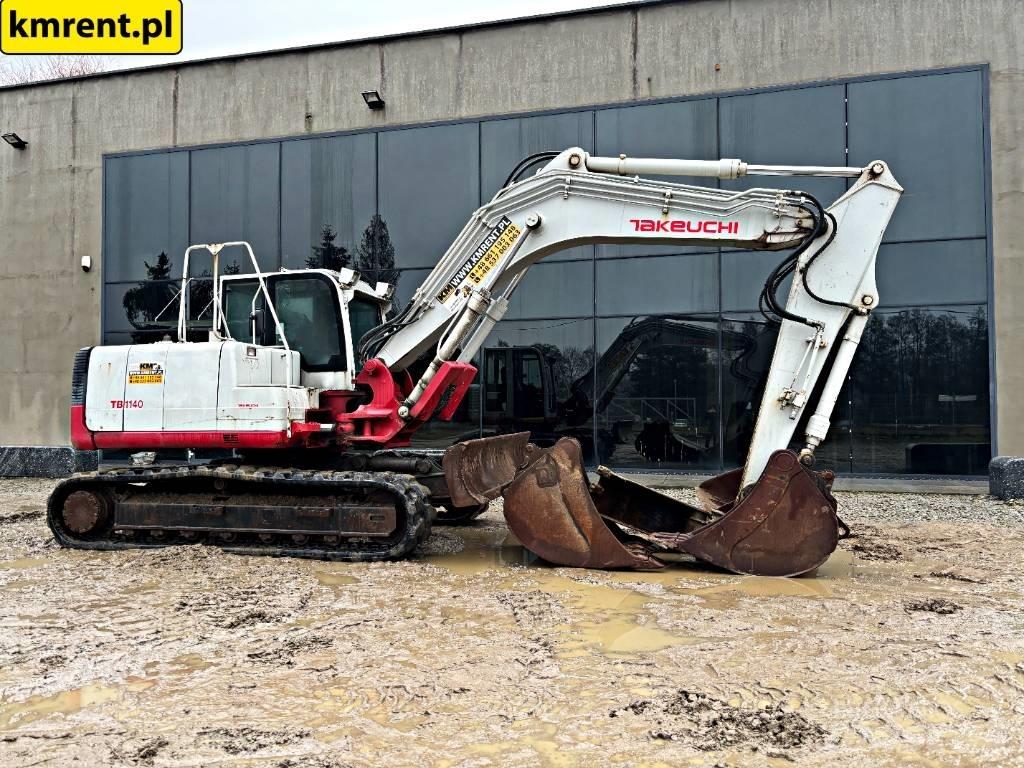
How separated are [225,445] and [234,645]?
312 centimetres

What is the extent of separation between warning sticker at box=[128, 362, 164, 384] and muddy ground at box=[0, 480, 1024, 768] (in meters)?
1.68

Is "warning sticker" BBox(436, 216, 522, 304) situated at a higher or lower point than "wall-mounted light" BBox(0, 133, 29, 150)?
lower

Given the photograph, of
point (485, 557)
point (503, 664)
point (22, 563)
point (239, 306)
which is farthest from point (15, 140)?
point (503, 664)

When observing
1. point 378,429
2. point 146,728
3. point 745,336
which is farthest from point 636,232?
point 745,336

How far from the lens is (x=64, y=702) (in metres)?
3.84

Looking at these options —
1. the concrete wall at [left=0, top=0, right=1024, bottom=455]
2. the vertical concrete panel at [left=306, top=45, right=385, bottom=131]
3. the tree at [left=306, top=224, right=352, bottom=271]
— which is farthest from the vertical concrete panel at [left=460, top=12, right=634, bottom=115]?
the tree at [left=306, top=224, right=352, bottom=271]

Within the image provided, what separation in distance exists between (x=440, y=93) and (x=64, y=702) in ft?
41.5

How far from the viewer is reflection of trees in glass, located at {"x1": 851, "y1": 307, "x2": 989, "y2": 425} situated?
40.4ft

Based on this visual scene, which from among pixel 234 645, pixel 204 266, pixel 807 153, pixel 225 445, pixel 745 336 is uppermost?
pixel 807 153

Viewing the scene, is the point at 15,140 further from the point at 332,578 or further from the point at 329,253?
the point at 332,578

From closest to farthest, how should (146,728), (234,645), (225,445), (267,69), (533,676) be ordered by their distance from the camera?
(146,728) → (533,676) → (234,645) → (225,445) → (267,69)

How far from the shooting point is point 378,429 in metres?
7.89

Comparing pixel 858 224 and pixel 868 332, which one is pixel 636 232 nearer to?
pixel 858 224

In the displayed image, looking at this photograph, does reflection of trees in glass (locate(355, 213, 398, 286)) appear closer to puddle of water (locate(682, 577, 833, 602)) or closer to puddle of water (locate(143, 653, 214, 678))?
puddle of water (locate(682, 577, 833, 602))
